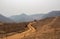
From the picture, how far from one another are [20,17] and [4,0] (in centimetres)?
396

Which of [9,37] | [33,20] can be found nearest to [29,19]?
[33,20]

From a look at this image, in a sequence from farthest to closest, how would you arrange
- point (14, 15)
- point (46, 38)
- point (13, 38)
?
1. point (14, 15)
2. point (13, 38)
3. point (46, 38)

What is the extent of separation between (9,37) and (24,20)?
47.9ft

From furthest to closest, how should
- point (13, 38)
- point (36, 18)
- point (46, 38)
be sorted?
point (36, 18)
point (13, 38)
point (46, 38)

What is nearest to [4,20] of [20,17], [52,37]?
[20,17]

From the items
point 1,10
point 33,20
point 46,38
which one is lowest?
point 46,38

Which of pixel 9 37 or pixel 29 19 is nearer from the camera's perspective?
pixel 9 37

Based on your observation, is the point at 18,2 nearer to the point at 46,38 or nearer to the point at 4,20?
the point at 4,20

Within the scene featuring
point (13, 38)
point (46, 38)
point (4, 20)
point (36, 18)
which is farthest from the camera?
point (4, 20)

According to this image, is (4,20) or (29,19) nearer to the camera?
(29,19)

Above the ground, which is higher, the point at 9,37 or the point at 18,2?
the point at 18,2

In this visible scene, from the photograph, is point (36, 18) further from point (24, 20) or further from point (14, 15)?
point (14, 15)

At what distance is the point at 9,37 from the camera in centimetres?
1730

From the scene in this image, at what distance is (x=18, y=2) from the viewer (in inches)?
1217
